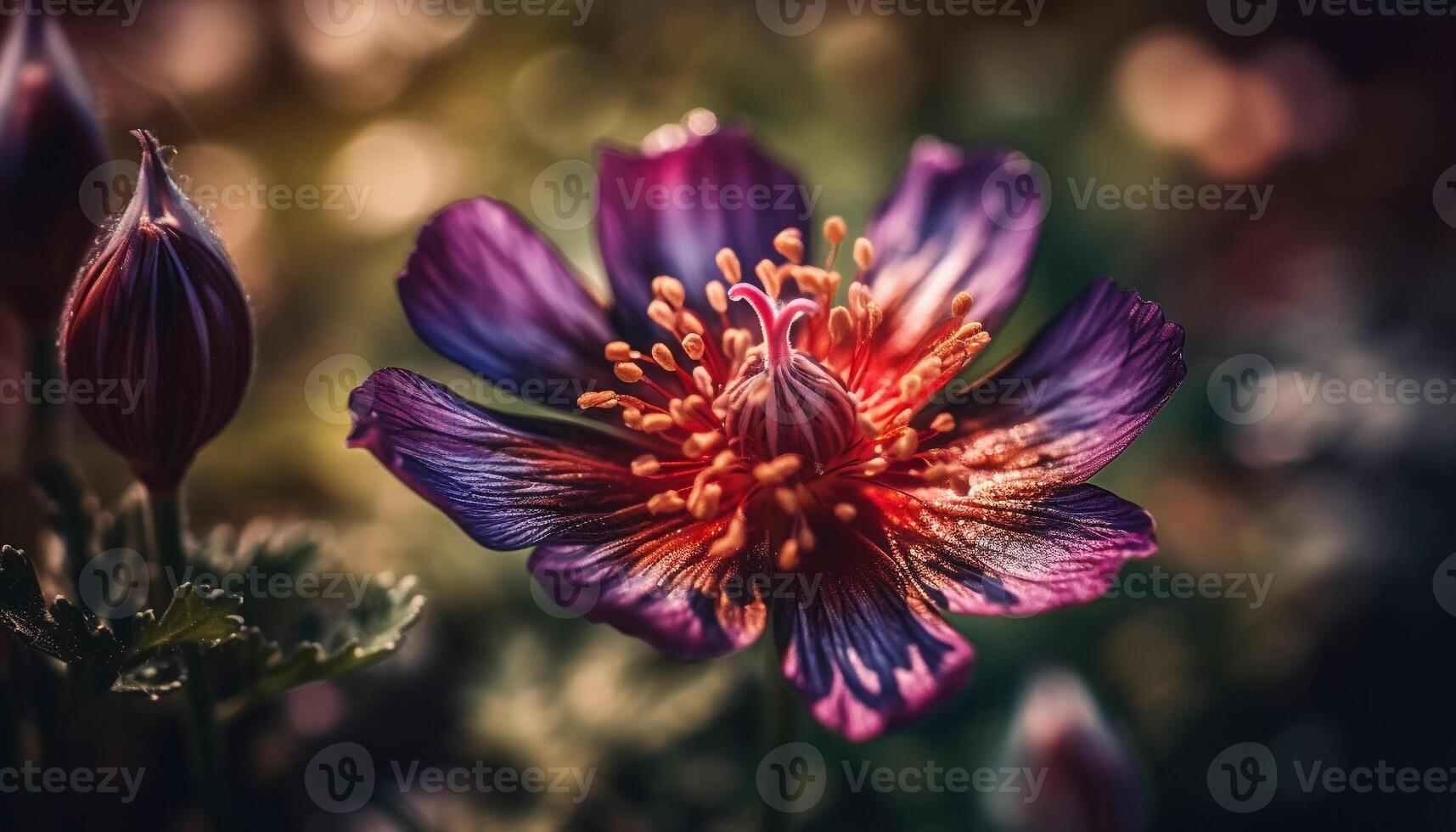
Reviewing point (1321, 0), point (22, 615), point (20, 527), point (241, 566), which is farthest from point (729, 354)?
point (1321, 0)

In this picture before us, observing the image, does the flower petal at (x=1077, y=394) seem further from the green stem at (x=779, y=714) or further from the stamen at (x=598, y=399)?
the stamen at (x=598, y=399)

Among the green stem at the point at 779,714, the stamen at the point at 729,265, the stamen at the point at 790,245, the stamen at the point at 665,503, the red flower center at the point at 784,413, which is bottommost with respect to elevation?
the green stem at the point at 779,714

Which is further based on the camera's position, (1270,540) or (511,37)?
(511,37)

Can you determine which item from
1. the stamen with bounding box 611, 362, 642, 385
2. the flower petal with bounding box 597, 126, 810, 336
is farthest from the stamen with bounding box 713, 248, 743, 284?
the stamen with bounding box 611, 362, 642, 385

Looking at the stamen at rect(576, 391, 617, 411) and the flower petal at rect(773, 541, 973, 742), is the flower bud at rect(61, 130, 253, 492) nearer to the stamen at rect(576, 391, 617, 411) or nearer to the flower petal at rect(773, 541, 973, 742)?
the stamen at rect(576, 391, 617, 411)

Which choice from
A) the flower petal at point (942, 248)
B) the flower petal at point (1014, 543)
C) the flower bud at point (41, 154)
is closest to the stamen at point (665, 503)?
the flower petal at point (1014, 543)

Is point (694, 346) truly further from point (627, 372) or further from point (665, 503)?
point (665, 503)

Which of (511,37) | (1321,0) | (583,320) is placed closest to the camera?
(583,320)

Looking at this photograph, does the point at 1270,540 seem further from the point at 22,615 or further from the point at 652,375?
the point at 22,615
